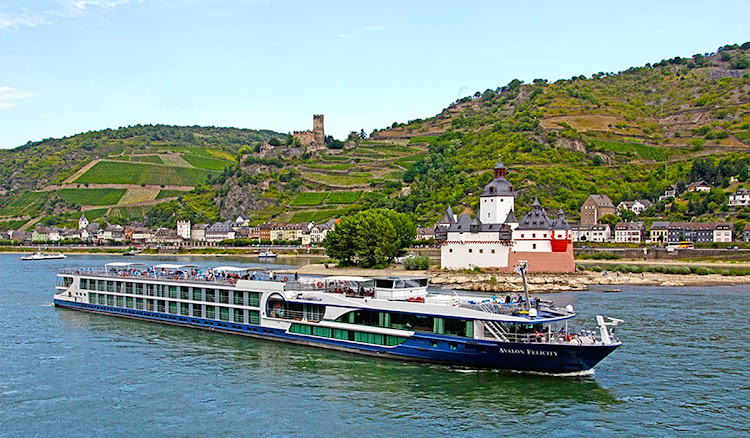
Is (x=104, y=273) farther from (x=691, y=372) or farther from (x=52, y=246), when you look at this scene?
(x=52, y=246)

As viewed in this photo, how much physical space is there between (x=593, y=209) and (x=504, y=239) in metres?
43.1

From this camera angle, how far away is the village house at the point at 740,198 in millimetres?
95000

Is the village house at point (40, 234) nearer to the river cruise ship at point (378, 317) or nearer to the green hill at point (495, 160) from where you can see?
the green hill at point (495, 160)

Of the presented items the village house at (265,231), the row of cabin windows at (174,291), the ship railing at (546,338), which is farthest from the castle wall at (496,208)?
the village house at (265,231)

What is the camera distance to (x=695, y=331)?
33.4m

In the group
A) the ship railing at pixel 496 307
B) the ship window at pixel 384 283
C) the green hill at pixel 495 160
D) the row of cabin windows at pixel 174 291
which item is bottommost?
the row of cabin windows at pixel 174 291

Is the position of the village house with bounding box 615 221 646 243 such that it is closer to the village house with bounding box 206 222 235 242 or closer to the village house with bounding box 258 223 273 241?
the village house with bounding box 258 223 273 241

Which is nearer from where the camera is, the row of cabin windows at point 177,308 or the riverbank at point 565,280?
the row of cabin windows at point 177,308

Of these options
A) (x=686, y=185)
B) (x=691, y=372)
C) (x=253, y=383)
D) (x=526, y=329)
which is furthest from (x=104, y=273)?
(x=686, y=185)

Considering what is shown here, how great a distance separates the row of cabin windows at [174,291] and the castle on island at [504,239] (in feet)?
112

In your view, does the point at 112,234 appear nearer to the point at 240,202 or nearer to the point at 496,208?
the point at 240,202

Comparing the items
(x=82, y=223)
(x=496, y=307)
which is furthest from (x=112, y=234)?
(x=496, y=307)

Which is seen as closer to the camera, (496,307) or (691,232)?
(496,307)

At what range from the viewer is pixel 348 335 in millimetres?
28562
